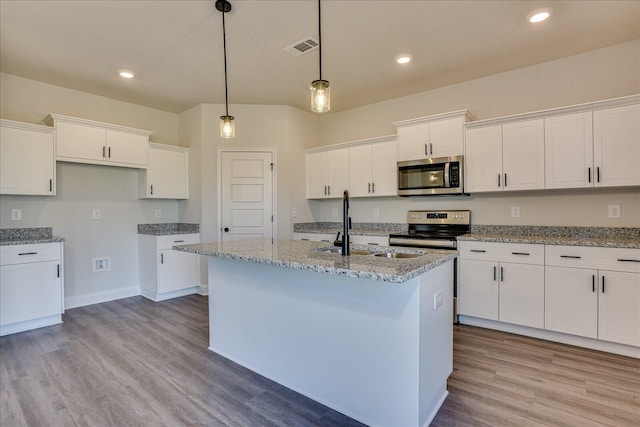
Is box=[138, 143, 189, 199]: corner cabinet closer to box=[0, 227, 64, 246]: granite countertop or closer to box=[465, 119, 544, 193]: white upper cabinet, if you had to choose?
box=[0, 227, 64, 246]: granite countertop

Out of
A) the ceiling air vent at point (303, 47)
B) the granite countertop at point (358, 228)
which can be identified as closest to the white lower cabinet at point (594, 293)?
the granite countertop at point (358, 228)

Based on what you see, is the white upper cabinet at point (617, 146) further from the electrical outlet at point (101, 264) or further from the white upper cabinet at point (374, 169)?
the electrical outlet at point (101, 264)

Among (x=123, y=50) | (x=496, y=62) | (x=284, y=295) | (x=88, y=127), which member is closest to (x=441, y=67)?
(x=496, y=62)

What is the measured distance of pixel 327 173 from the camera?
15.5ft

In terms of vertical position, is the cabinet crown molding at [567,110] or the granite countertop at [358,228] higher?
the cabinet crown molding at [567,110]

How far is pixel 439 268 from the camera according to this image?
6.09 ft

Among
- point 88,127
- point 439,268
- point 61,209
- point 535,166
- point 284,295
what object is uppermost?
point 88,127

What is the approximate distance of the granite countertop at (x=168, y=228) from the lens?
429 centimetres

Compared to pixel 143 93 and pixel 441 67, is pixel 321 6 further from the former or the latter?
pixel 143 93

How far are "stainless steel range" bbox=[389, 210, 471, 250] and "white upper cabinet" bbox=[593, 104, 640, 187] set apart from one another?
1.26m

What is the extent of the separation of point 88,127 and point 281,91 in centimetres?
230

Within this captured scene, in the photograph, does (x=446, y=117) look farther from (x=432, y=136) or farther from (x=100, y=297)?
(x=100, y=297)

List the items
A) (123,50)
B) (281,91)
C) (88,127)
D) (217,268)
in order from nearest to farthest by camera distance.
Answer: (217,268) → (123,50) → (88,127) → (281,91)

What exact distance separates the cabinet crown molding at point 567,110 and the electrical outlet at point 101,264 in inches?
186
